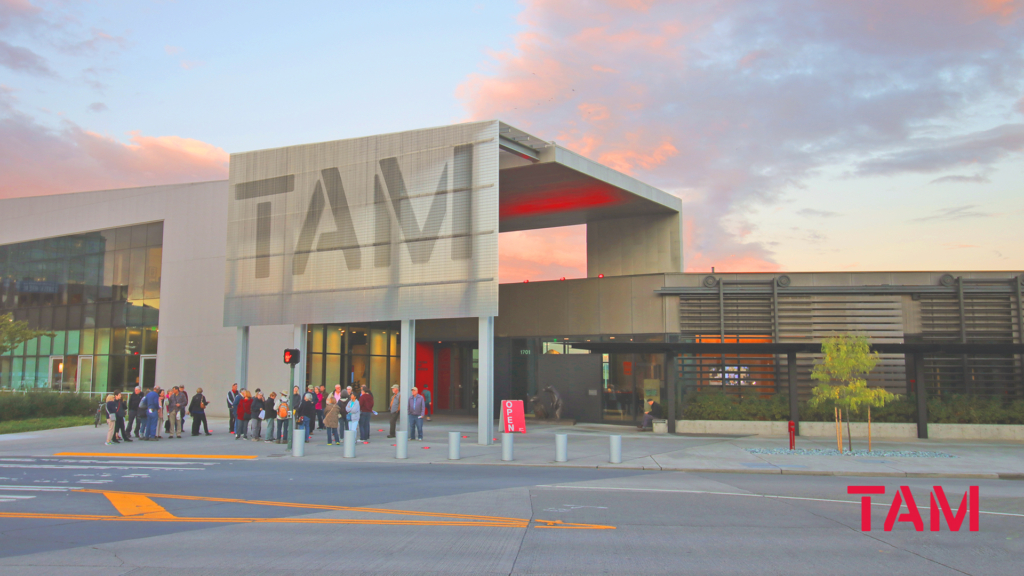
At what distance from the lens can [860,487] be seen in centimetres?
1357

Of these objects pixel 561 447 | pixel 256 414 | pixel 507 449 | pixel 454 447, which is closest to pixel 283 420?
pixel 256 414

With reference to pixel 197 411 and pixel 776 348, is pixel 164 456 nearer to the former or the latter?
pixel 197 411

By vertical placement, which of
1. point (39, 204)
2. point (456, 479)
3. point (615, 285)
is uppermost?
point (39, 204)

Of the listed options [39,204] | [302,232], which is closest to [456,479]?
[302,232]

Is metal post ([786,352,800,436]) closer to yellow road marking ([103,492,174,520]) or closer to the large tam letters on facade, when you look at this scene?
the large tam letters on facade

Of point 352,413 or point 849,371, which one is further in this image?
point 352,413

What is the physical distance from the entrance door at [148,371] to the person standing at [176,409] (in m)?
12.8

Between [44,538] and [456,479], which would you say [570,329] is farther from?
[44,538]

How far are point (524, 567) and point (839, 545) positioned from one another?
4.10 m

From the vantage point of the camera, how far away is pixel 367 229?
84.8 ft

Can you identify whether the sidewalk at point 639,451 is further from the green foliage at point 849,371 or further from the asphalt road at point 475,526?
the green foliage at point 849,371

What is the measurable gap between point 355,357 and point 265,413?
11271mm

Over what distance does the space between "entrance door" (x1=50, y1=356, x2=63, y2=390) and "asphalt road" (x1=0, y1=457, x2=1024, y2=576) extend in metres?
27.8

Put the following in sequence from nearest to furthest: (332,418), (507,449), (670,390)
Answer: (507,449), (332,418), (670,390)
